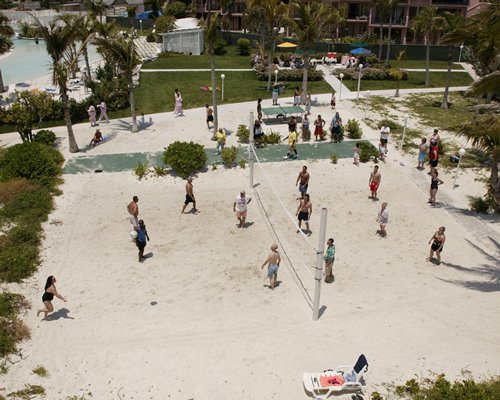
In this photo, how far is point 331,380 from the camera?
31.0 feet

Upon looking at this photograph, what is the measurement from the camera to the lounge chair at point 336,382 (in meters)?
9.33

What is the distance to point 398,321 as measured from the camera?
11.5 meters

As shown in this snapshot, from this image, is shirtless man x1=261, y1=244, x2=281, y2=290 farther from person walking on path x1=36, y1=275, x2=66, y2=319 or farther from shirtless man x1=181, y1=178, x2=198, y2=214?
person walking on path x1=36, y1=275, x2=66, y2=319

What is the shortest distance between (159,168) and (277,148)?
620cm

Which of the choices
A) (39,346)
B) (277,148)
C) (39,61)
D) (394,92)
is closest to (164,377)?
(39,346)

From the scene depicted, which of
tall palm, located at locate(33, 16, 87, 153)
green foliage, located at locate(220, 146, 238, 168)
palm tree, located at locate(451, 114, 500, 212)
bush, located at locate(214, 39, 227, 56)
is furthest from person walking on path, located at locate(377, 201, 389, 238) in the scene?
bush, located at locate(214, 39, 227, 56)

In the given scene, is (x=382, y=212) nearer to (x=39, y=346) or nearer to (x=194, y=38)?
Answer: (x=39, y=346)

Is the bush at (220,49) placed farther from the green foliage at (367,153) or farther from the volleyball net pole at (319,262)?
the volleyball net pole at (319,262)

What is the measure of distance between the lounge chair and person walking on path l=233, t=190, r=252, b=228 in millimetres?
6933

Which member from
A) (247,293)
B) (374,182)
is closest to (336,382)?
(247,293)

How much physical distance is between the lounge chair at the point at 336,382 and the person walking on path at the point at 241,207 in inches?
273

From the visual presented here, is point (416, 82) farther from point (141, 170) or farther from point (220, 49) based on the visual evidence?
point (141, 170)

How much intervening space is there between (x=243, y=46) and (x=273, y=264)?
38.3m

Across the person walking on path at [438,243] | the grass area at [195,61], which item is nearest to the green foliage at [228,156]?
the person walking on path at [438,243]
